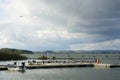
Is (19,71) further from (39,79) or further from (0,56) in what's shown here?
(0,56)

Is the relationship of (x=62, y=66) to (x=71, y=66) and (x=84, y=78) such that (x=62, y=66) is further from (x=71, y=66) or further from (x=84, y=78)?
(x=84, y=78)

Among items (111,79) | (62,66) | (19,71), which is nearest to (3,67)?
(19,71)

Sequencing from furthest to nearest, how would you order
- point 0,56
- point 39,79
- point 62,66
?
point 0,56 → point 62,66 → point 39,79

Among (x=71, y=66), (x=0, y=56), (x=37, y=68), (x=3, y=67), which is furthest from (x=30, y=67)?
(x=0, y=56)

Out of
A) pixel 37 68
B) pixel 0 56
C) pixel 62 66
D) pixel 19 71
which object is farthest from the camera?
pixel 0 56

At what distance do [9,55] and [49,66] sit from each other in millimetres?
77152

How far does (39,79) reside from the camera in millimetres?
66688

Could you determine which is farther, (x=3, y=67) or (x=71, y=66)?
(x=71, y=66)

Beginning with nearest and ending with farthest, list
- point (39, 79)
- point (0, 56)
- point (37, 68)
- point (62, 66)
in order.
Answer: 1. point (39, 79)
2. point (37, 68)
3. point (62, 66)
4. point (0, 56)

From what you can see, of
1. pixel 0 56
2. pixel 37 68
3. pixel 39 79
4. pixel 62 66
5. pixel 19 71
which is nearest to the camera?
pixel 39 79

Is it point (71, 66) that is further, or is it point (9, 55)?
point (9, 55)

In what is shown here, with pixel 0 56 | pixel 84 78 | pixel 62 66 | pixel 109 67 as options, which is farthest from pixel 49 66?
pixel 0 56

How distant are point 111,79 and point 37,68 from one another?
29111 millimetres

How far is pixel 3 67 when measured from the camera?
87062 mm
